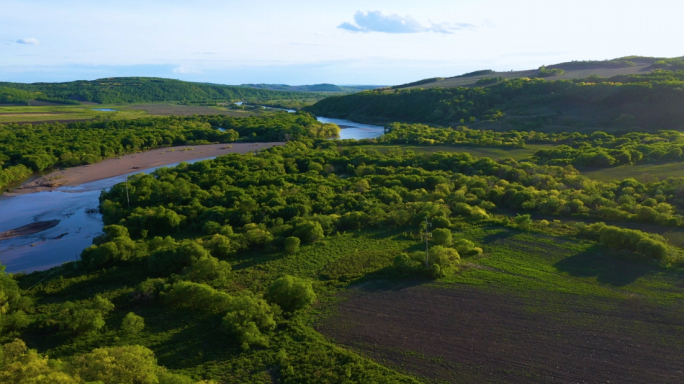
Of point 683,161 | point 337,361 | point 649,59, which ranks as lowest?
point 337,361

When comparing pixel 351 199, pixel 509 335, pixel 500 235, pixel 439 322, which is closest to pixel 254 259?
pixel 351 199

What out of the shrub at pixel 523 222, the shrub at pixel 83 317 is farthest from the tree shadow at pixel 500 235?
the shrub at pixel 83 317

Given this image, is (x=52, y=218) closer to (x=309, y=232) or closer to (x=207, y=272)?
(x=207, y=272)

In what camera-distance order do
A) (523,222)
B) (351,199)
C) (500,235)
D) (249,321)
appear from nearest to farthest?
(249,321), (500,235), (523,222), (351,199)

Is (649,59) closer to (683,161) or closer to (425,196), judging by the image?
(683,161)

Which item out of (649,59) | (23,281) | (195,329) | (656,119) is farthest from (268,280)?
(649,59)

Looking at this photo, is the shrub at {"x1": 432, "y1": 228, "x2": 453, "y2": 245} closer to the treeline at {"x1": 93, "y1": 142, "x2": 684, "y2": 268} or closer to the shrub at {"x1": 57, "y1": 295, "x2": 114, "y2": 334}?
the treeline at {"x1": 93, "y1": 142, "x2": 684, "y2": 268}

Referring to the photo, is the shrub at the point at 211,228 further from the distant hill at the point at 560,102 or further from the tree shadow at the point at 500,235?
the distant hill at the point at 560,102
